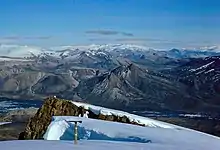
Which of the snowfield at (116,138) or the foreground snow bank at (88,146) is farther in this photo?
the snowfield at (116,138)

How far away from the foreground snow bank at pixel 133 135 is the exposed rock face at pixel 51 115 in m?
4.66

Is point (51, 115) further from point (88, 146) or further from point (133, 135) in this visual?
point (88, 146)

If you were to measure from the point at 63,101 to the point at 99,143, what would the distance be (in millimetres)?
18575

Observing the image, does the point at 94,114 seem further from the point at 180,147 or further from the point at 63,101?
the point at 180,147

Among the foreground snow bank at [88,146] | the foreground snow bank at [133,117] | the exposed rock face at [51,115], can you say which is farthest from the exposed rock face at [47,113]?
the foreground snow bank at [88,146]

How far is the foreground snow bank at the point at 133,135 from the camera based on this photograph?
24250mm

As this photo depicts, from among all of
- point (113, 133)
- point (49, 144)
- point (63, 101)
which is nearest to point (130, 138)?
point (113, 133)

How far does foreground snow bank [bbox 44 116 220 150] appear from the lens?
24250 mm

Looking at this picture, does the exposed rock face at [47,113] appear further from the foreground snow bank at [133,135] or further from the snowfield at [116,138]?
the foreground snow bank at [133,135]

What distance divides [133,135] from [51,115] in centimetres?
1552

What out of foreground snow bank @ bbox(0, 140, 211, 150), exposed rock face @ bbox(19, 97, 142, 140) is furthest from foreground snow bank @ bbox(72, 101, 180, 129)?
foreground snow bank @ bbox(0, 140, 211, 150)

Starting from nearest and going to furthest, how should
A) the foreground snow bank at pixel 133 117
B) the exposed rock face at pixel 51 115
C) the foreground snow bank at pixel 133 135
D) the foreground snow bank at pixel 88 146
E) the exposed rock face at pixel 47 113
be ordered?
the foreground snow bank at pixel 88 146, the foreground snow bank at pixel 133 135, the foreground snow bank at pixel 133 117, the exposed rock face at pixel 51 115, the exposed rock face at pixel 47 113

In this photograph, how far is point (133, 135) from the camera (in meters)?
27.4

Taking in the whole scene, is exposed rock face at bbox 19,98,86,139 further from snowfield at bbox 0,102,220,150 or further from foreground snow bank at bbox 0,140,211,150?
foreground snow bank at bbox 0,140,211,150
